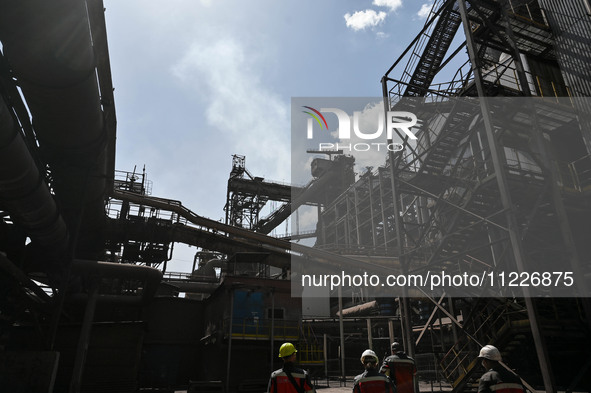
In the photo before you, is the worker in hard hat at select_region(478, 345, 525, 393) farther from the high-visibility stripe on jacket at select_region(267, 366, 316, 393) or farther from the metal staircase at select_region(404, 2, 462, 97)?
the metal staircase at select_region(404, 2, 462, 97)

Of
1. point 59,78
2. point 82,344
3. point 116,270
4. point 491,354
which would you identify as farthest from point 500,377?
point 82,344

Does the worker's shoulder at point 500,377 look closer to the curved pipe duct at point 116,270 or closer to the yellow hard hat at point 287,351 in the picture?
the yellow hard hat at point 287,351

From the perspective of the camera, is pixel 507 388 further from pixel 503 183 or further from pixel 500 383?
pixel 503 183

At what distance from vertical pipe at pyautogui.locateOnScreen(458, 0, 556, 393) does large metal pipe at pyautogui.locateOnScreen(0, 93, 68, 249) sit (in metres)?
10.2

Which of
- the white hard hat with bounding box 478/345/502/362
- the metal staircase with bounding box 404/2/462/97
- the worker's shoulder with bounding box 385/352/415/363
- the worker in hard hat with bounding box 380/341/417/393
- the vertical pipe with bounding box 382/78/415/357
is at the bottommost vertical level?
the worker in hard hat with bounding box 380/341/417/393

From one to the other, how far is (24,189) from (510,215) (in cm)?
1063

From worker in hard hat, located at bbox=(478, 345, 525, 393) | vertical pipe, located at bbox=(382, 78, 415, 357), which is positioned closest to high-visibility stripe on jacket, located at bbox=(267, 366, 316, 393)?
worker in hard hat, located at bbox=(478, 345, 525, 393)

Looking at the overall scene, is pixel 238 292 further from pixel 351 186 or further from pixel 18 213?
pixel 351 186

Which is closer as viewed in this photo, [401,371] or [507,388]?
[507,388]

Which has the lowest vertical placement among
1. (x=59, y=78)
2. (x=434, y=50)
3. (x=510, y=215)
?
(x=510, y=215)

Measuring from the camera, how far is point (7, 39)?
18.0ft

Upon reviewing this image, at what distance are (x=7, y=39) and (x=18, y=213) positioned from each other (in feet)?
14.1

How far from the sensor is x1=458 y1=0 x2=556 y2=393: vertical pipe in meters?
7.80

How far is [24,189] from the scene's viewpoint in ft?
23.9
